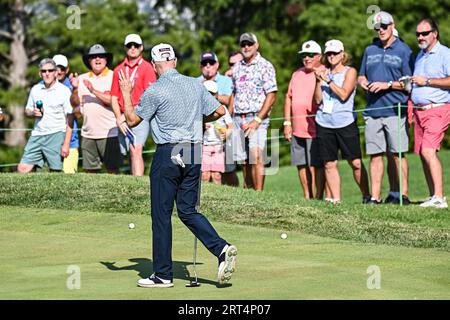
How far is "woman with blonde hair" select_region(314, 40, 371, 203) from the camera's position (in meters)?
15.9

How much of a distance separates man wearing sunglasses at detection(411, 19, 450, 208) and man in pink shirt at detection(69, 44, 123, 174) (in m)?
4.44

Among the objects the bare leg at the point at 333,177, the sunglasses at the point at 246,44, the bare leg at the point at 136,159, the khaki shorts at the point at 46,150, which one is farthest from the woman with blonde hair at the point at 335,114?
the khaki shorts at the point at 46,150

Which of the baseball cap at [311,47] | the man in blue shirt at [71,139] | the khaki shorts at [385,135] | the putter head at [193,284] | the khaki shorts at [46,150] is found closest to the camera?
the putter head at [193,284]

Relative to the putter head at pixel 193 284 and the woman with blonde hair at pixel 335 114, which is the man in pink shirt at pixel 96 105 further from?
the putter head at pixel 193 284

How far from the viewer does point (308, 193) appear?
56.2 ft

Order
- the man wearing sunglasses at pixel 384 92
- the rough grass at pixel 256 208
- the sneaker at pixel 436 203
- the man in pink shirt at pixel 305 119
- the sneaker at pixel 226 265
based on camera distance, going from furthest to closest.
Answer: the man in pink shirt at pixel 305 119 < the man wearing sunglasses at pixel 384 92 < the sneaker at pixel 436 203 < the rough grass at pixel 256 208 < the sneaker at pixel 226 265

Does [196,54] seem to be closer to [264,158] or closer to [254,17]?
[254,17]

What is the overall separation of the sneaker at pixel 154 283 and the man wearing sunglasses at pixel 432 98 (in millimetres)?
6028

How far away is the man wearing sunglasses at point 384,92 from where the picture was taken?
1568cm

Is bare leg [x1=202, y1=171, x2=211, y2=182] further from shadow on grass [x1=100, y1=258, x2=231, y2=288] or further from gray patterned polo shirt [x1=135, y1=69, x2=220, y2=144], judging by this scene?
gray patterned polo shirt [x1=135, y1=69, x2=220, y2=144]

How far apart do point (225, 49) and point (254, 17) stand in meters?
2.65

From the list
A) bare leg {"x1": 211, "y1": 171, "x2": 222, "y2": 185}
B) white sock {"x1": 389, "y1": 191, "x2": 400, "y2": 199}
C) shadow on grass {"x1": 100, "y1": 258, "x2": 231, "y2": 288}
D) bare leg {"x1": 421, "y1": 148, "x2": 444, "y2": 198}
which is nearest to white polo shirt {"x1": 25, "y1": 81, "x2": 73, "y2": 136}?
bare leg {"x1": 211, "y1": 171, "x2": 222, "y2": 185}

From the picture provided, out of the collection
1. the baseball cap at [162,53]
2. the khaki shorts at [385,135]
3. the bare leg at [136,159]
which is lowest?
the bare leg at [136,159]

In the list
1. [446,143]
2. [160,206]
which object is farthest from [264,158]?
[446,143]
